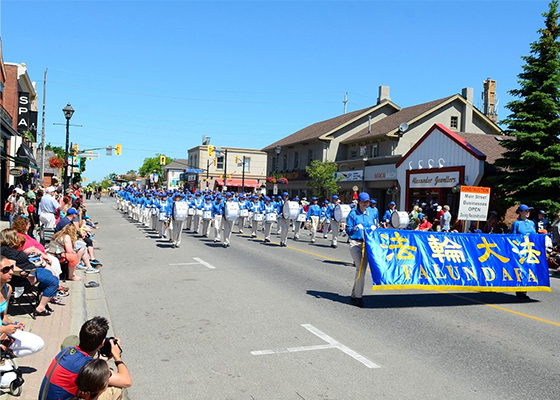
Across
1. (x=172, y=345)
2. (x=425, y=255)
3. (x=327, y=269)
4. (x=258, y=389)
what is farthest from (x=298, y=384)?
(x=327, y=269)

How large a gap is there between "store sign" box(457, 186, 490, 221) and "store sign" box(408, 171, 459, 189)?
9.82 metres

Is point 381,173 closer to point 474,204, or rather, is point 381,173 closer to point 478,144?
point 478,144

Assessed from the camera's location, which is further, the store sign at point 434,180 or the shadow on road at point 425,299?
the store sign at point 434,180

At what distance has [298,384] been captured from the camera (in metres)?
5.48

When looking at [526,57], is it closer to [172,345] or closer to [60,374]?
[172,345]


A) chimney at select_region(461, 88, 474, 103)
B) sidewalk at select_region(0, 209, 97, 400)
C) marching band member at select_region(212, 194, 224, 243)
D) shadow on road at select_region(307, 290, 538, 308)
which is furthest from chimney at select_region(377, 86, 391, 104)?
sidewalk at select_region(0, 209, 97, 400)

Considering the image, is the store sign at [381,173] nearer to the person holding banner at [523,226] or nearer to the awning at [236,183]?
the person holding banner at [523,226]

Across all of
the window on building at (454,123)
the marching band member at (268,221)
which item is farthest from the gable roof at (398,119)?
the marching band member at (268,221)

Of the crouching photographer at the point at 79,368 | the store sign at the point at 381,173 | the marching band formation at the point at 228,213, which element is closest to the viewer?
the crouching photographer at the point at 79,368

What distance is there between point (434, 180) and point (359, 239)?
2193 centimetres

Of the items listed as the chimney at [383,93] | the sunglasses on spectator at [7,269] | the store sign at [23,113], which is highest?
the chimney at [383,93]

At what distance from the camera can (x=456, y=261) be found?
9.63m

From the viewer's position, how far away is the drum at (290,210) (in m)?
19.8

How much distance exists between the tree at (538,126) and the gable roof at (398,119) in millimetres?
12886
